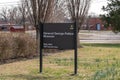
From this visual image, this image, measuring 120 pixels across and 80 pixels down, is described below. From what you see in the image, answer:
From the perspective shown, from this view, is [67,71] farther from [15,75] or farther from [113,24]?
[113,24]

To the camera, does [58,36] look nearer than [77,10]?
Yes

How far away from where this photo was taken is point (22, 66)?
1443cm

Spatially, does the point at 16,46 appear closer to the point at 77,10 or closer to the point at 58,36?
the point at 58,36

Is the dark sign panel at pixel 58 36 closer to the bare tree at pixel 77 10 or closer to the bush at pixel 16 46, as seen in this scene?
the bush at pixel 16 46

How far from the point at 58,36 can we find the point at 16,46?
4.77m

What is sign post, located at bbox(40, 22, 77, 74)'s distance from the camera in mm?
12555

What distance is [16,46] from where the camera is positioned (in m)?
17.1

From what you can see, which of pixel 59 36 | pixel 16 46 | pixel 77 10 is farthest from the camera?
pixel 77 10

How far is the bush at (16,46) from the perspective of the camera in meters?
16.0

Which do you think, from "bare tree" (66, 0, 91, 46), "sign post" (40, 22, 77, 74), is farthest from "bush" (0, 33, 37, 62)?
"bare tree" (66, 0, 91, 46)

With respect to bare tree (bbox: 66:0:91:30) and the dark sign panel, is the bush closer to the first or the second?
the dark sign panel

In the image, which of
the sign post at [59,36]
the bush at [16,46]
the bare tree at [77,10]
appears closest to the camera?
the sign post at [59,36]

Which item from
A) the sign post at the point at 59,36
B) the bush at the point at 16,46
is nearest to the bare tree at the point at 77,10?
the bush at the point at 16,46

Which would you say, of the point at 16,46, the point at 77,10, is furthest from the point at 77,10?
the point at 16,46
